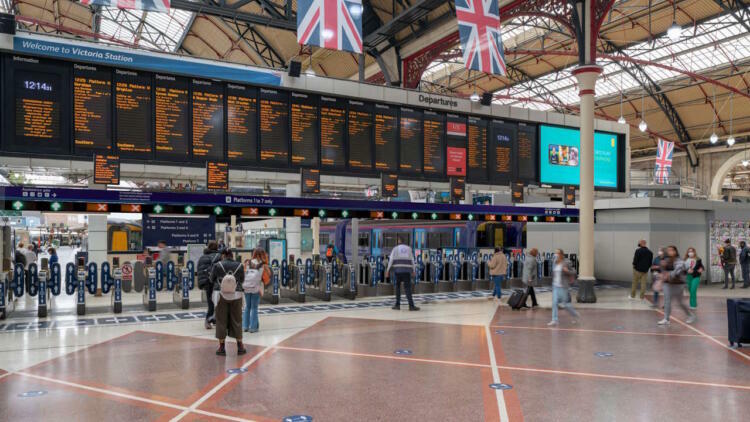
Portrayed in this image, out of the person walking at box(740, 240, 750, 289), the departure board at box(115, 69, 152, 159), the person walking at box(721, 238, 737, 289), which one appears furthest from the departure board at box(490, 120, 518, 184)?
the departure board at box(115, 69, 152, 159)

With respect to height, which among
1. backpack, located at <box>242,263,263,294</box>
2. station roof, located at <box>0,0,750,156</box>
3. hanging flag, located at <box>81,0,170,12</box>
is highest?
station roof, located at <box>0,0,750,156</box>

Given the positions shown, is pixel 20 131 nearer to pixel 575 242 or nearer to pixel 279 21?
pixel 279 21

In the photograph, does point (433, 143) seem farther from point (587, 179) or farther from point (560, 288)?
point (560, 288)

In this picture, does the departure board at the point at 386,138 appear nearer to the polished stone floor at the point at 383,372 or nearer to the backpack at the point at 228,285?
the polished stone floor at the point at 383,372

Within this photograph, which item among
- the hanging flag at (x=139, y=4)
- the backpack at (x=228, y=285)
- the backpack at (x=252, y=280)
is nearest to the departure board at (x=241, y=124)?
the hanging flag at (x=139, y=4)

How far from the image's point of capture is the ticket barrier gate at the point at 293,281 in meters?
13.6

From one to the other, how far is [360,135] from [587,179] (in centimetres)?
593

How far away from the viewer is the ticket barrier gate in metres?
13.6

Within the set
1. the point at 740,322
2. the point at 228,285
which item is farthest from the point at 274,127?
the point at 740,322

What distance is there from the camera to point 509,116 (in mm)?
16000

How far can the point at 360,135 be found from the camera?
1391cm

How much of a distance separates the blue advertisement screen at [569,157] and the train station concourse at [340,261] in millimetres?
70

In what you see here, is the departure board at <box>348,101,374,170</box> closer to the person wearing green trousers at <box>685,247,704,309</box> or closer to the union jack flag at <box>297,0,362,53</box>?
the union jack flag at <box>297,0,362,53</box>

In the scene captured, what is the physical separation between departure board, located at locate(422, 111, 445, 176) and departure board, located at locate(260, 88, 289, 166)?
392 centimetres
